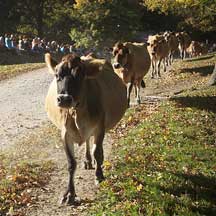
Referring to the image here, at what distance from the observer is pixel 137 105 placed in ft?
57.3

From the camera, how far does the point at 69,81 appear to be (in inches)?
310

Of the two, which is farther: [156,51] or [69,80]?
[156,51]

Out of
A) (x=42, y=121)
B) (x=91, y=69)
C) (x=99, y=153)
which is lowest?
(x=42, y=121)

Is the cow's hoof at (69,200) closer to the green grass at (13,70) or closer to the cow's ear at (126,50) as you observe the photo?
the cow's ear at (126,50)

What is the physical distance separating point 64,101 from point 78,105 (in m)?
0.59

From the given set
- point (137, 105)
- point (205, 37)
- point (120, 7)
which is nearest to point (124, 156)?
point (137, 105)

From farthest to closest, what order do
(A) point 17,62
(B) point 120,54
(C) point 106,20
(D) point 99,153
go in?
(C) point 106,20
(A) point 17,62
(B) point 120,54
(D) point 99,153

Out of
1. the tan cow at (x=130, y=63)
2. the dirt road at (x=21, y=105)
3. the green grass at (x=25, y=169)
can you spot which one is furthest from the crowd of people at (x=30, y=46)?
the green grass at (x=25, y=169)

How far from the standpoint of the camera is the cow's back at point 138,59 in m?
18.1

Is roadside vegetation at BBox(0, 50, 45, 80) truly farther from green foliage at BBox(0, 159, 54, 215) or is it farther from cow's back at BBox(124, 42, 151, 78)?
green foliage at BBox(0, 159, 54, 215)

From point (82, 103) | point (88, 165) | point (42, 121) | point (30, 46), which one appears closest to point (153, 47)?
point (42, 121)

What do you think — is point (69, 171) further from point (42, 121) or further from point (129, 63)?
point (129, 63)

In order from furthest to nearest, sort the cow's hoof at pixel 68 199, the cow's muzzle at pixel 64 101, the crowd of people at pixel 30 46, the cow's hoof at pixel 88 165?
the crowd of people at pixel 30 46 → the cow's hoof at pixel 88 165 → the cow's hoof at pixel 68 199 → the cow's muzzle at pixel 64 101

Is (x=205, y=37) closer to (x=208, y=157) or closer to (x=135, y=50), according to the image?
(x=135, y=50)
